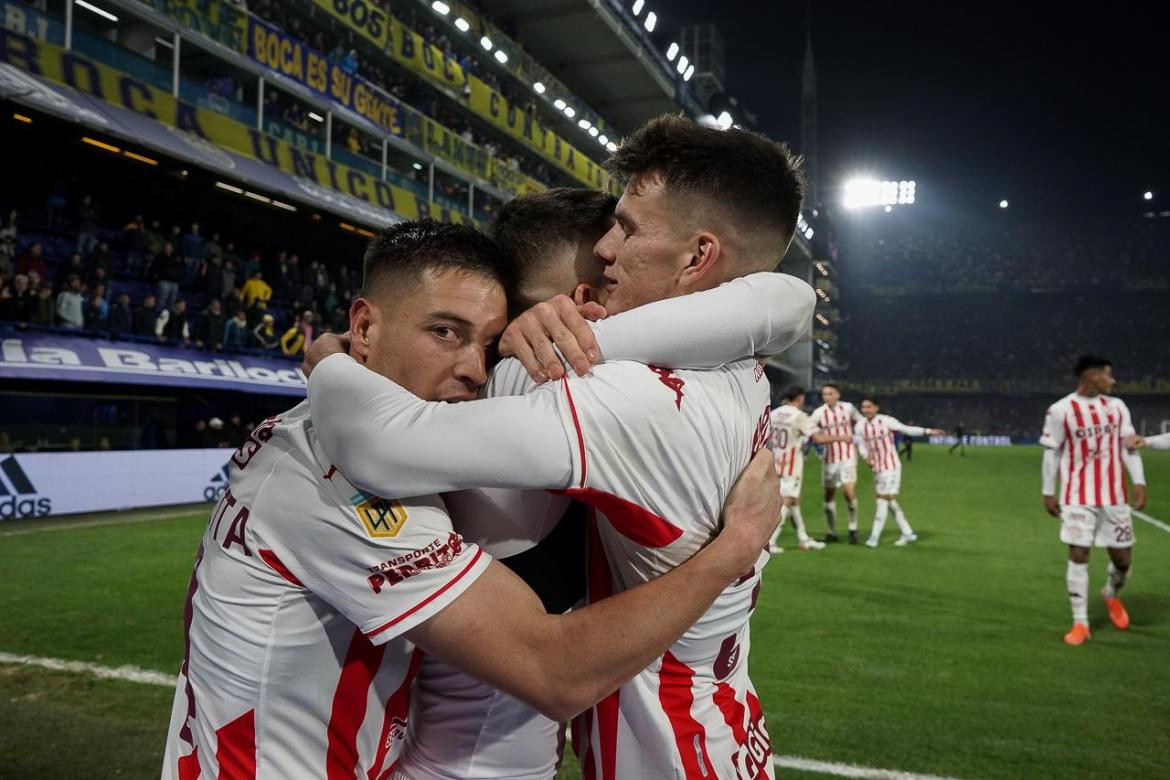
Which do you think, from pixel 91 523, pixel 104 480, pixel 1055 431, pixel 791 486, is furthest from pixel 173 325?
pixel 1055 431

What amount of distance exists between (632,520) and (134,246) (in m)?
18.3

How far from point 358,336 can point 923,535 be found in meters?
13.9

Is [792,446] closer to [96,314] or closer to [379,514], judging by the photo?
[379,514]

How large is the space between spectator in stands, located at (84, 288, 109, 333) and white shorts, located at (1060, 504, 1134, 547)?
15596mm

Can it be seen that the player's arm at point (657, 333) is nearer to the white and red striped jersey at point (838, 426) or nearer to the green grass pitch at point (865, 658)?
the green grass pitch at point (865, 658)

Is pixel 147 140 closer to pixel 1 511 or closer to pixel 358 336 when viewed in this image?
pixel 1 511

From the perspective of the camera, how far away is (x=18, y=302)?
43.4 ft

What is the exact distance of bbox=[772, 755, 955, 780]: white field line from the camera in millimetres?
4031

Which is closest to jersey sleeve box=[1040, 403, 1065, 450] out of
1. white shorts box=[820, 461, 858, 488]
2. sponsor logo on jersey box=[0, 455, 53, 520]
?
white shorts box=[820, 461, 858, 488]

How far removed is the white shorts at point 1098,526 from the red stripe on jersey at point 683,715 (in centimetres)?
703

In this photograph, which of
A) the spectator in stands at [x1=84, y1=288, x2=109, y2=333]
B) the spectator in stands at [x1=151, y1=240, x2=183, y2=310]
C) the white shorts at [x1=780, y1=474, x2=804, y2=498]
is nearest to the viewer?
the white shorts at [x1=780, y1=474, x2=804, y2=498]

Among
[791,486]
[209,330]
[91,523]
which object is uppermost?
Result: [209,330]

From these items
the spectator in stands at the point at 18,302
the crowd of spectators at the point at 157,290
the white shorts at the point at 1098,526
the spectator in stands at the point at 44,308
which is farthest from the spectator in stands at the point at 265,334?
the white shorts at the point at 1098,526

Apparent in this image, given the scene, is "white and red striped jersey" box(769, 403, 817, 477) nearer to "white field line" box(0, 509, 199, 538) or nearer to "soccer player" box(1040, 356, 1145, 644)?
"soccer player" box(1040, 356, 1145, 644)
